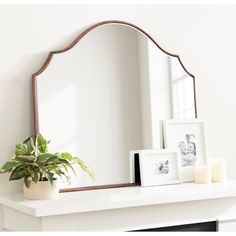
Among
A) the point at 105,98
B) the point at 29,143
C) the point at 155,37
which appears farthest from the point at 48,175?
the point at 155,37

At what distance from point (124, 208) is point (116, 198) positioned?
0.20 feet

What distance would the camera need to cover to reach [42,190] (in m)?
2.43

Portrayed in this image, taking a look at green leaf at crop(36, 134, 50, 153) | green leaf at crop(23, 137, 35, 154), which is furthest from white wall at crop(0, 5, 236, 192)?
green leaf at crop(36, 134, 50, 153)

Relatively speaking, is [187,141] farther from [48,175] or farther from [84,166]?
[48,175]

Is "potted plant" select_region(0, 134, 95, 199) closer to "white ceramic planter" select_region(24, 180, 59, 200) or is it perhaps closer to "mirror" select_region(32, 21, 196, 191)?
"white ceramic planter" select_region(24, 180, 59, 200)

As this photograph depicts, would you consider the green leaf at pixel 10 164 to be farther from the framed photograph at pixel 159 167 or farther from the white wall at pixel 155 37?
the framed photograph at pixel 159 167

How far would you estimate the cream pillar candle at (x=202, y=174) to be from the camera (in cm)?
287

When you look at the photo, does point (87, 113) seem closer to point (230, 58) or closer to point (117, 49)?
point (117, 49)

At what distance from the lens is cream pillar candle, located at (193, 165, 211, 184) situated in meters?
2.87

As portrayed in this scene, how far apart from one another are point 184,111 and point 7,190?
103 cm

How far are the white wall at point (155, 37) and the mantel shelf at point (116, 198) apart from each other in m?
0.34

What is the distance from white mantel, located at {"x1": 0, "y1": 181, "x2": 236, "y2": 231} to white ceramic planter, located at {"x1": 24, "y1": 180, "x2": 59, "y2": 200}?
1.5 inches

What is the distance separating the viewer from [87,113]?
2.80 m

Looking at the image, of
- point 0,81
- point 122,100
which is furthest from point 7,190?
point 122,100
